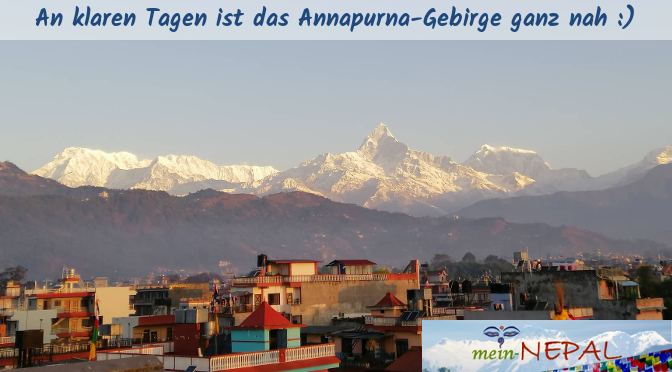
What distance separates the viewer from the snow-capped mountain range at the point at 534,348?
83.7 ft

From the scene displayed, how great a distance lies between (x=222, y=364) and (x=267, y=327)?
11.1 ft

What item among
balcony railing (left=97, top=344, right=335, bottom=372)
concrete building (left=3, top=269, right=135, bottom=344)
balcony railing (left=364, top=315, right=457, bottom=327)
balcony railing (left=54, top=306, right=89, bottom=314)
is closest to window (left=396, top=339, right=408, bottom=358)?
balcony railing (left=364, top=315, right=457, bottom=327)

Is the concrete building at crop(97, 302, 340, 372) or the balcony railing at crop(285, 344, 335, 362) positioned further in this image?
the balcony railing at crop(285, 344, 335, 362)

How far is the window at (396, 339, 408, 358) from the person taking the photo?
46.6 meters

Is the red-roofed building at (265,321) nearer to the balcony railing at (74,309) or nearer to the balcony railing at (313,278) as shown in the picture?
the balcony railing at (313,278)

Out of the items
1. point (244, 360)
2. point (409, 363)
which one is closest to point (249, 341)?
point (244, 360)

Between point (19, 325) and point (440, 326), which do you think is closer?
point (440, 326)

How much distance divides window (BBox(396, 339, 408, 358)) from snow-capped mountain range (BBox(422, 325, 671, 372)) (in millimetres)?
20559

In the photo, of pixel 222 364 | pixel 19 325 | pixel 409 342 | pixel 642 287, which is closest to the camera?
pixel 222 364

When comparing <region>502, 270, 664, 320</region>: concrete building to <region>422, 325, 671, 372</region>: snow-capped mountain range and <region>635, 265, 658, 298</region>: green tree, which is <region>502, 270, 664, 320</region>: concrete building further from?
<region>635, 265, 658, 298</region>: green tree

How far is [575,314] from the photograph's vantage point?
1838 inches

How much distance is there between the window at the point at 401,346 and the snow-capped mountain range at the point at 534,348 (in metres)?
20.6

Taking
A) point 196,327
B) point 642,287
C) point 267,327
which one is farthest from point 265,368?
point 642,287

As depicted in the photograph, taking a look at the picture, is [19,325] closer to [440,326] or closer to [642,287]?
[440,326]
